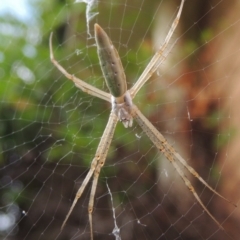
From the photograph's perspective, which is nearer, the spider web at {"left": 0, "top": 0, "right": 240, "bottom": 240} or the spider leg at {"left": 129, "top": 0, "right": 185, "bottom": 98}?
the spider leg at {"left": 129, "top": 0, "right": 185, "bottom": 98}

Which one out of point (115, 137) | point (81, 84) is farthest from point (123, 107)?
point (115, 137)

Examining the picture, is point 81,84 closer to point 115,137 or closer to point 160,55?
point 160,55

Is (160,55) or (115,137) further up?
(160,55)

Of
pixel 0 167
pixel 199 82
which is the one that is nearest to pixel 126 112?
pixel 199 82

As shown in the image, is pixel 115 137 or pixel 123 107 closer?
pixel 123 107

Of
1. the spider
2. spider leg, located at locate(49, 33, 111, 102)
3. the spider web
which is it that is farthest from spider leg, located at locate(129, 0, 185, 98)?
the spider web

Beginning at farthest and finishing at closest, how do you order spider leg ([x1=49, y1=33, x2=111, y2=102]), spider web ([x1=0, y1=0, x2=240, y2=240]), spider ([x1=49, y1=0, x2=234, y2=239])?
spider web ([x1=0, y1=0, x2=240, y2=240]) → spider leg ([x1=49, y1=33, x2=111, y2=102]) → spider ([x1=49, y1=0, x2=234, y2=239])

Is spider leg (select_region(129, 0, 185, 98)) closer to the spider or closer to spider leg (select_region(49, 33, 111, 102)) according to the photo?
the spider

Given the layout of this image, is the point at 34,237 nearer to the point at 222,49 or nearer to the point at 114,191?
the point at 114,191
